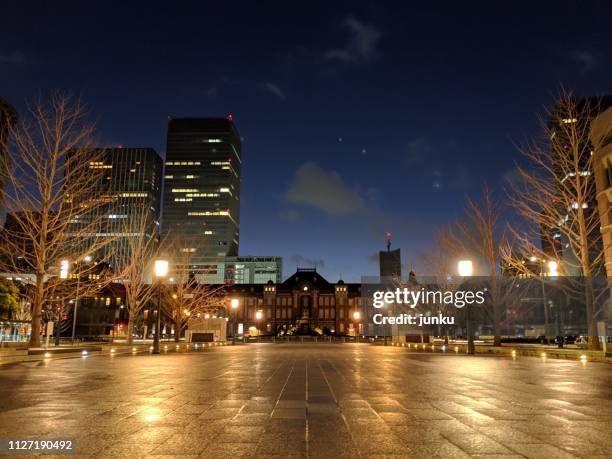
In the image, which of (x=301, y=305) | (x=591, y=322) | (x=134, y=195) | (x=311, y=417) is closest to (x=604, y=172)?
(x=591, y=322)

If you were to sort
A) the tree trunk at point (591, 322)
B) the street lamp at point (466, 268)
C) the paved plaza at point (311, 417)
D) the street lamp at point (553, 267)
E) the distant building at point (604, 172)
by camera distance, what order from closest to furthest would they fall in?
the paved plaza at point (311, 417)
the tree trunk at point (591, 322)
the street lamp at point (466, 268)
the street lamp at point (553, 267)
the distant building at point (604, 172)

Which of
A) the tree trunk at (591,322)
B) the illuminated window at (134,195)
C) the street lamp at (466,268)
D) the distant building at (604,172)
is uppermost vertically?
the illuminated window at (134,195)

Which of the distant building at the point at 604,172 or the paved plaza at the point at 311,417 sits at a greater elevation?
A: the distant building at the point at 604,172

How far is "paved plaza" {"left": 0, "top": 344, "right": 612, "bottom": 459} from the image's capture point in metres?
4.85

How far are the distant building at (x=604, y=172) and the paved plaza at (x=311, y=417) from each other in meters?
28.3

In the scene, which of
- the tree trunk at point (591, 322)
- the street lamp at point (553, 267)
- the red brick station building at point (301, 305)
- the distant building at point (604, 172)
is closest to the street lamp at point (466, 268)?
the street lamp at point (553, 267)

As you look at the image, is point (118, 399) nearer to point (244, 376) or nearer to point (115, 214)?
point (244, 376)

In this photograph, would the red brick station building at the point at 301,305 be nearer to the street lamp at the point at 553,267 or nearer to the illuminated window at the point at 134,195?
the illuminated window at the point at 134,195

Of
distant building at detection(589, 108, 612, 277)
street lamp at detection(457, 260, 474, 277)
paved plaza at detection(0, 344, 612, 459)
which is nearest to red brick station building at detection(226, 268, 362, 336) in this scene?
distant building at detection(589, 108, 612, 277)

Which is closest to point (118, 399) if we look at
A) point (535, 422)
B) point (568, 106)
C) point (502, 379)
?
point (535, 422)

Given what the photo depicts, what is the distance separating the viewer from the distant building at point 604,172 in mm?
33969

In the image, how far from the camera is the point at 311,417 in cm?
664

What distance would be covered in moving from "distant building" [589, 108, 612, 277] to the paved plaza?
28.3 meters

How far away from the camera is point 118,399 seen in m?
8.05
